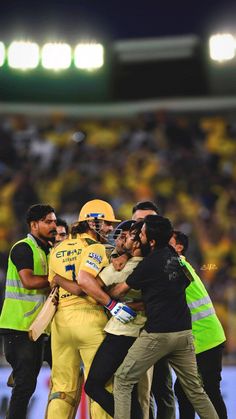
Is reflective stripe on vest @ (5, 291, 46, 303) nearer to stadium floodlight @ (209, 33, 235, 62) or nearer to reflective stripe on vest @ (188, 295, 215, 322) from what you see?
reflective stripe on vest @ (188, 295, 215, 322)

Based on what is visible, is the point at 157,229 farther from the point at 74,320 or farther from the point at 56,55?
the point at 56,55

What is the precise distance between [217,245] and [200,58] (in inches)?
126

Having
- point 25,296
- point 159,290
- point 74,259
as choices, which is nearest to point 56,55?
point 25,296

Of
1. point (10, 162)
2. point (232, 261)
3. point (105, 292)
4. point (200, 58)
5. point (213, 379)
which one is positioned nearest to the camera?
point (105, 292)

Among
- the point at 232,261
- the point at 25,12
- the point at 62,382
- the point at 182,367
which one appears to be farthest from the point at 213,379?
the point at 25,12

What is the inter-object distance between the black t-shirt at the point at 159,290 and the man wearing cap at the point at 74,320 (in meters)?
0.37

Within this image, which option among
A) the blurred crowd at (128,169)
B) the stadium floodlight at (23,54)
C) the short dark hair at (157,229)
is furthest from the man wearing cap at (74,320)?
the stadium floodlight at (23,54)

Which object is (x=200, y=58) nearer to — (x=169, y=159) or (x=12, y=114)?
(x=169, y=159)

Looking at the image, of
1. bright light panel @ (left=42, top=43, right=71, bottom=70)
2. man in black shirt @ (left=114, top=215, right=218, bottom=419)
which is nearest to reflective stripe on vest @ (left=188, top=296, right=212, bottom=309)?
man in black shirt @ (left=114, top=215, right=218, bottom=419)

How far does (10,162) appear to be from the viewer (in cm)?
1484

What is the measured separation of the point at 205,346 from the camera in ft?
21.4

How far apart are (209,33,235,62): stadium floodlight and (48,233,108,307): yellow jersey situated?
781cm

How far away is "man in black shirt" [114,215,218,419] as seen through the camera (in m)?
5.71

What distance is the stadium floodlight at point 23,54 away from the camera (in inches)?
533
